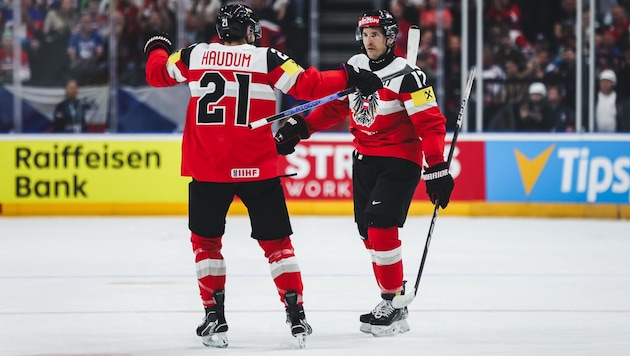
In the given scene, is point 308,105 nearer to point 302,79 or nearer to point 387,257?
point 302,79

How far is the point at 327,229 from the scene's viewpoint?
30.5ft

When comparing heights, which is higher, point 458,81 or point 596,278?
point 458,81

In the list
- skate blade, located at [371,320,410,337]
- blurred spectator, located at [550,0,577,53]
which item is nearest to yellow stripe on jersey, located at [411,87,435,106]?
skate blade, located at [371,320,410,337]

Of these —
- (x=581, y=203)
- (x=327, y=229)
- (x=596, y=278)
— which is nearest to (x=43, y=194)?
(x=327, y=229)

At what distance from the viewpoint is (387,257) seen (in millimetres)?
4945

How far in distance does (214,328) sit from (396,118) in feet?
3.88

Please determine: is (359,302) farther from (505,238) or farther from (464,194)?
(464,194)

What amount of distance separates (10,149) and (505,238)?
454 centimetres

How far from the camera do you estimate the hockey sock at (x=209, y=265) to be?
470 centimetres

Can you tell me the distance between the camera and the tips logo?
33.5 ft

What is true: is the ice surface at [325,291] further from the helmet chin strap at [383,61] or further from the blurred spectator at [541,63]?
the blurred spectator at [541,63]

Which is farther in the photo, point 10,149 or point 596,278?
point 10,149

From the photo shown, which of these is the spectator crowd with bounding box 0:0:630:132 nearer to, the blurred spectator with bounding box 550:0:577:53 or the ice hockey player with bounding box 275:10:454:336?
the blurred spectator with bounding box 550:0:577:53

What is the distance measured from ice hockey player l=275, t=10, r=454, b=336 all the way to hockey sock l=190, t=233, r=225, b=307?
639 mm
